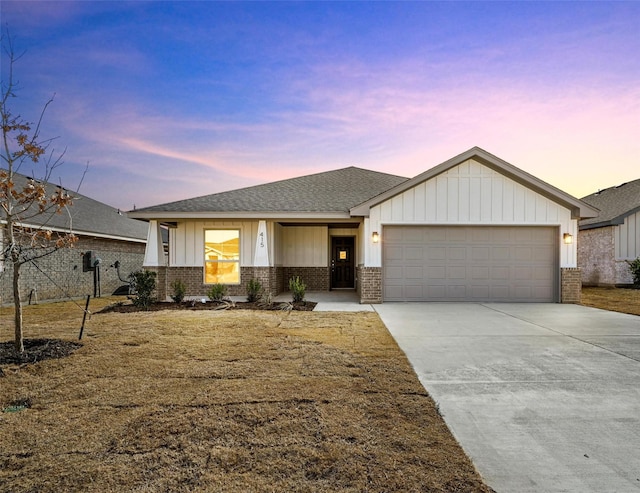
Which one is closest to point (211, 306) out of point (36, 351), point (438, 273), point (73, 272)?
point (36, 351)

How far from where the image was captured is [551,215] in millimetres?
11188

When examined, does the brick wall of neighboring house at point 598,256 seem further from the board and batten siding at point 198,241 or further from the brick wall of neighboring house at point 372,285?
the board and batten siding at point 198,241

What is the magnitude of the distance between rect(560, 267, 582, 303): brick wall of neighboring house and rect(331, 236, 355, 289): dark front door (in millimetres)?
7699

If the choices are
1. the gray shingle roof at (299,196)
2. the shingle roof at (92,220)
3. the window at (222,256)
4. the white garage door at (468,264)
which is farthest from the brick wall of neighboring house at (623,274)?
the shingle roof at (92,220)

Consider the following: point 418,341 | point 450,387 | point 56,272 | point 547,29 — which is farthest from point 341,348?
point 56,272

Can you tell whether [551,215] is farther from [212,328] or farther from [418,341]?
[212,328]

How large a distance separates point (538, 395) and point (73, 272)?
620 inches

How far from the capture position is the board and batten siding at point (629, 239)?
1736 centimetres

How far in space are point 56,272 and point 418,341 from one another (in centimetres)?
1343

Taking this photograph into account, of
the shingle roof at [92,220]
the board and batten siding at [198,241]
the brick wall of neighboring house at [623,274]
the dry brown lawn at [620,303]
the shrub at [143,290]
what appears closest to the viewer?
the shrub at [143,290]

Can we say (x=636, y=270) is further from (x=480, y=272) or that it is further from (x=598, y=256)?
(x=480, y=272)

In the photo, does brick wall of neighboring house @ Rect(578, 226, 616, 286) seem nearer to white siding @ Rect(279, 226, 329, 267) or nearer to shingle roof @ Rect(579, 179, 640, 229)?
shingle roof @ Rect(579, 179, 640, 229)

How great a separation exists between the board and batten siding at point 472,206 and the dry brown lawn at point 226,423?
20.4 ft

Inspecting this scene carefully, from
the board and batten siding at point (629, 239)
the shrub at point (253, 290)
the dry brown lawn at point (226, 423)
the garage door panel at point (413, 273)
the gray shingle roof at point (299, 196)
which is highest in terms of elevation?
the gray shingle roof at point (299, 196)
